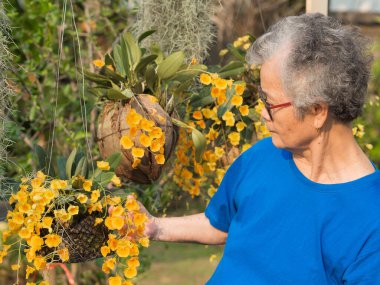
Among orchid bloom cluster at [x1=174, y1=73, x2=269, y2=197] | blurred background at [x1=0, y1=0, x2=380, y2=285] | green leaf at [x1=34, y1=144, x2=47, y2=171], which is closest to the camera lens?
green leaf at [x1=34, y1=144, x2=47, y2=171]

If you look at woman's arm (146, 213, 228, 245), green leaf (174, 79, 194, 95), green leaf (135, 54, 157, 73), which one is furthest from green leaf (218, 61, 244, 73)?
woman's arm (146, 213, 228, 245)

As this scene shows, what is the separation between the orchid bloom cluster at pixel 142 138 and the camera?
1903 millimetres

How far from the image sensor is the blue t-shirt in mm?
1572

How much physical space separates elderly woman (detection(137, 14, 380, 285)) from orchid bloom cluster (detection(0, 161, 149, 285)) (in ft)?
0.80

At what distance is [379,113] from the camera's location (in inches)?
181

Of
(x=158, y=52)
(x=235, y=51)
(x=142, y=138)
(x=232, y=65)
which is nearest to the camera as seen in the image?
(x=142, y=138)

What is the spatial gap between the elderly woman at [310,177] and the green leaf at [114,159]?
35cm

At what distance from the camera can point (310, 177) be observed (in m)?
1.70

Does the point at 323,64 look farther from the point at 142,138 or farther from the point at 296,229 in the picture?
the point at 142,138

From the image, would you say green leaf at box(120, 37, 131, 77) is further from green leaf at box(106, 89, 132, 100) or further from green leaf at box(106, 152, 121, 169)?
green leaf at box(106, 152, 121, 169)

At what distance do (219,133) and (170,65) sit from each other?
38cm

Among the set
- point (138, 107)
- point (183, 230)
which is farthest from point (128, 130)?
point (183, 230)

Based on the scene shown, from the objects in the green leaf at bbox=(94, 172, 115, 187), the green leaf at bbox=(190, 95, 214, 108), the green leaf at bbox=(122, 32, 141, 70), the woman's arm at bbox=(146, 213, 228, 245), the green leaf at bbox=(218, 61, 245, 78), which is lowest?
the woman's arm at bbox=(146, 213, 228, 245)

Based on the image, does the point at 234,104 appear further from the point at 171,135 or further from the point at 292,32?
the point at 292,32
